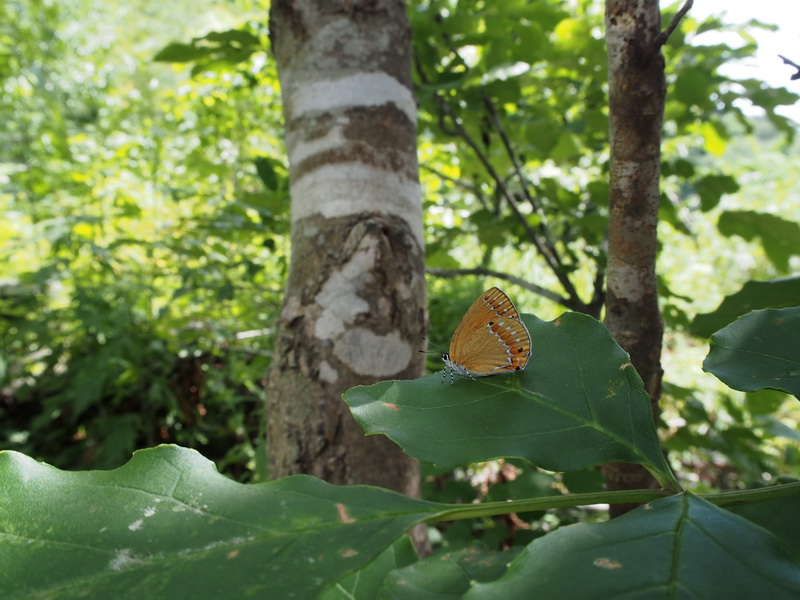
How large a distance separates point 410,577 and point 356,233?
0.66 m

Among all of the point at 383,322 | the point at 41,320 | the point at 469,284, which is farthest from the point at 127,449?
the point at 383,322

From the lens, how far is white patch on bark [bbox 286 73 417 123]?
106 cm

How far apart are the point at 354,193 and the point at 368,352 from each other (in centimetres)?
30

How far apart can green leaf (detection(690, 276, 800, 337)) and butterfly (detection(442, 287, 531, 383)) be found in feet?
1.01

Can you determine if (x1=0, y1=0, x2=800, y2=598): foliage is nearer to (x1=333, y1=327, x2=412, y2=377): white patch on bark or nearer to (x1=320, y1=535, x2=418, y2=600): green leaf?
(x1=320, y1=535, x2=418, y2=600): green leaf

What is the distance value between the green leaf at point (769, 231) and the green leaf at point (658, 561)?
121 centimetres

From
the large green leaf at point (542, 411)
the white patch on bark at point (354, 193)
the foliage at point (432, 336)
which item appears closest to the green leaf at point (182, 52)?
the foliage at point (432, 336)

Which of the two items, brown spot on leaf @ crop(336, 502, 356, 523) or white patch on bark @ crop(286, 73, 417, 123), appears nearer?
brown spot on leaf @ crop(336, 502, 356, 523)

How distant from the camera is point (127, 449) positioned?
268 centimetres

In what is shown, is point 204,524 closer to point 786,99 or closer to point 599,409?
point 599,409

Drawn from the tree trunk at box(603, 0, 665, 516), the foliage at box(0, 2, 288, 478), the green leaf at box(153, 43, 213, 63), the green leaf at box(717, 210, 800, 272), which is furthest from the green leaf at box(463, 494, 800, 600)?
the foliage at box(0, 2, 288, 478)

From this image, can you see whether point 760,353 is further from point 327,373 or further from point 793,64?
point 327,373

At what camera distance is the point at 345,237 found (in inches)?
38.6

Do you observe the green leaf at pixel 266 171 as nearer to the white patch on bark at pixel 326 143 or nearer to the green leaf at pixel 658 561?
the white patch on bark at pixel 326 143
